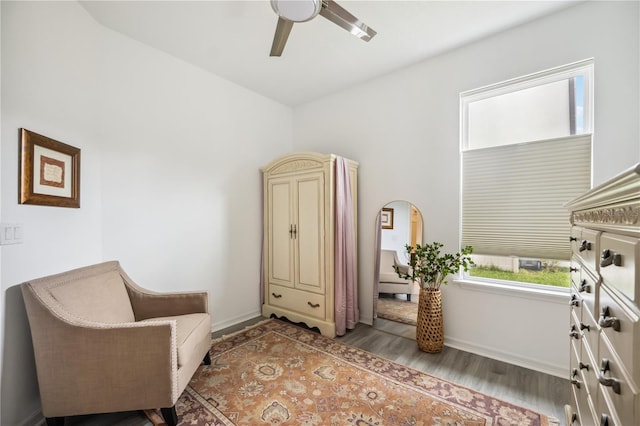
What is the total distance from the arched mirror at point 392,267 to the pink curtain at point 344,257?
0.28 meters

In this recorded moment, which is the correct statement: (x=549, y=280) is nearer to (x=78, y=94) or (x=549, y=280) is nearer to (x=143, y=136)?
(x=143, y=136)

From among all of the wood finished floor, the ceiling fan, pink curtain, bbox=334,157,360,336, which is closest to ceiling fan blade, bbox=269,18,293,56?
the ceiling fan

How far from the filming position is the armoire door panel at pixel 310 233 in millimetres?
2941

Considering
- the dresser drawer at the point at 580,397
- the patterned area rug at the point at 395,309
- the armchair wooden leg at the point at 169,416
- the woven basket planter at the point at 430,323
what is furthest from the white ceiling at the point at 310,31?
the armchair wooden leg at the point at 169,416

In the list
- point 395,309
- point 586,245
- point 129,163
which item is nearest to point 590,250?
point 586,245

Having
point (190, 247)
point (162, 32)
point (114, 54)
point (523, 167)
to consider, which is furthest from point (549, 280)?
point (114, 54)

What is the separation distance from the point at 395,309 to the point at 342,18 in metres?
2.89

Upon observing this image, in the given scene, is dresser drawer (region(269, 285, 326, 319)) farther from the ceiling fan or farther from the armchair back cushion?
the ceiling fan

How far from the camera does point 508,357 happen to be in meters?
2.34

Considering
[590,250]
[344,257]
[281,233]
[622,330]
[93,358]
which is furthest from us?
[281,233]

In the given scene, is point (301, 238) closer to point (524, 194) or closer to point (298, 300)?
point (298, 300)

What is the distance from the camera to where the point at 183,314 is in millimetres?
2189

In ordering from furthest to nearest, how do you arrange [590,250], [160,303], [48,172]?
[160,303] < [48,172] < [590,250]

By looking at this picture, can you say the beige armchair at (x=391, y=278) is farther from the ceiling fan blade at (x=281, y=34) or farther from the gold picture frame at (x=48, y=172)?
the gold picture frame at (x=48, y=172)
